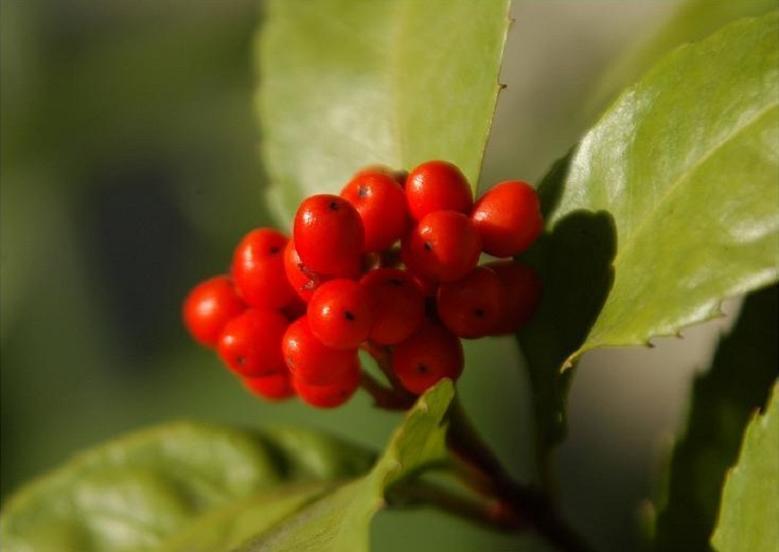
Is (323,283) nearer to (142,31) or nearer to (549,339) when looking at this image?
(549,339)

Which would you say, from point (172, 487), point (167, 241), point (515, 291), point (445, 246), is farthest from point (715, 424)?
point (167, 241)

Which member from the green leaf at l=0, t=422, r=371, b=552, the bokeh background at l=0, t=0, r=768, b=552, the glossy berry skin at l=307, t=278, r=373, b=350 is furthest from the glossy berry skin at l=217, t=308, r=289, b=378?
the bokeh background at l=0, t=0, r=768, b=552

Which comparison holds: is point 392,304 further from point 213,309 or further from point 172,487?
point 172,487

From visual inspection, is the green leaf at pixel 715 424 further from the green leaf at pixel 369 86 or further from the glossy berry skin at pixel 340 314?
the glossy berry skin at pixel 340 314

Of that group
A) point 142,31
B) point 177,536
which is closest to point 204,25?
point 142,31

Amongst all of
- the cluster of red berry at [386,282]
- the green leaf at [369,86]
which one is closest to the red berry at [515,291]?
the cluster of red berry at [386,282]

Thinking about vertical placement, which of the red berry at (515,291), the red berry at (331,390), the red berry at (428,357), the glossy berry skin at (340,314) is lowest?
the red berry at (331,390)
